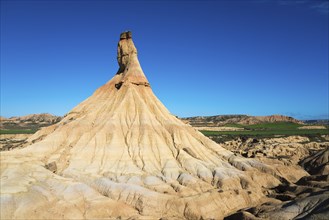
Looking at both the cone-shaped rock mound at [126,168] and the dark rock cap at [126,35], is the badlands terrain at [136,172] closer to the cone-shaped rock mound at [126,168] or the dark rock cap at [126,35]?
the cone-shaped rock mound at [126,168]

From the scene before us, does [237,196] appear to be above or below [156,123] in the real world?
below

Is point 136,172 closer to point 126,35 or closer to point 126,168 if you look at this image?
point 126,168

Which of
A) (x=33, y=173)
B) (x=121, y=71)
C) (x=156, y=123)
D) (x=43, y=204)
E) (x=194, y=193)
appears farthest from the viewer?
(x=121, y=71)

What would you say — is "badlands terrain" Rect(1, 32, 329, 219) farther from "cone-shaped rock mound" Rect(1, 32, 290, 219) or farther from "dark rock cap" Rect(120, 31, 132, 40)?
"dark rock cap" Rect(120, 31, 132, 40)

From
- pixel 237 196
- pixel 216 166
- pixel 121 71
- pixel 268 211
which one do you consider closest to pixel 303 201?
pixel 268 211

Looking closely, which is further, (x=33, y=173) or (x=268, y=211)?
(x=33, y=173)

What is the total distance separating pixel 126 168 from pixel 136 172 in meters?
1.54

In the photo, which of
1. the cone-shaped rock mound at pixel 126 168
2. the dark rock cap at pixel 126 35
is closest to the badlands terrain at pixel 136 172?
the cone-shaped rock mound at pixel 126 168

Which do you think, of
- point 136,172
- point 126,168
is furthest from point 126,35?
point 136,172

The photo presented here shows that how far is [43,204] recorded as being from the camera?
111ft

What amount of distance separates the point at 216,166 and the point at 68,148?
20.8m

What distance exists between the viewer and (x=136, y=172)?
149 ft

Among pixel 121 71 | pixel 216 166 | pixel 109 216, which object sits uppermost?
pixel 121 71

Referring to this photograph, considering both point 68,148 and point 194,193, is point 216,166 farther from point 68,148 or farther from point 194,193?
point 68,148
